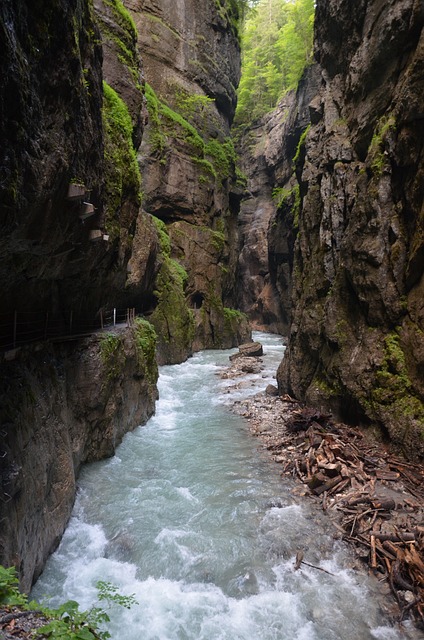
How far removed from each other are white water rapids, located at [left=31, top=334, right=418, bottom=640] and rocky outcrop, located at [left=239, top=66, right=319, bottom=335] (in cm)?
3367

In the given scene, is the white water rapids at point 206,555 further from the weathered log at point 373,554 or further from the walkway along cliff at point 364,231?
the walkway along cliff at point 364,231

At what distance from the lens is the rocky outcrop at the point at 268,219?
43.4 meters

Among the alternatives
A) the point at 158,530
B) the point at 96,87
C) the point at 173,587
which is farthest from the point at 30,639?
the point at 96,87

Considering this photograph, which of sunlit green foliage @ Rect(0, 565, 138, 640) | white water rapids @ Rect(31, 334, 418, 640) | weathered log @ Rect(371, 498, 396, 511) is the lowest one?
white water rapids @ Rect(31, 334, 418, 640)

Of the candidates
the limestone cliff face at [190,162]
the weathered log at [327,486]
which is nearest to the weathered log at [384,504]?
the weathered log at [327,486]

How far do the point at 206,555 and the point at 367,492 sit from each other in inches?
152

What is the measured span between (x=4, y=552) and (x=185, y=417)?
10375mm

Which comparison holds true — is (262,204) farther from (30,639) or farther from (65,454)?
(30,639)

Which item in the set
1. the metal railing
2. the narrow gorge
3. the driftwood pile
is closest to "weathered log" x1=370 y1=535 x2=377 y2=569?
the driftwood pile

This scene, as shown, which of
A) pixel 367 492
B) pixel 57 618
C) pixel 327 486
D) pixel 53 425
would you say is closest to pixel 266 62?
pixel 327 486

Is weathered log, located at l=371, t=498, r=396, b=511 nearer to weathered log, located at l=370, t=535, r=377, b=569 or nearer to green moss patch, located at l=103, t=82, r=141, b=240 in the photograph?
weathered log, located at l=370, t=535, r=377, b=569

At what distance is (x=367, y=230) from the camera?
12180 millimetres

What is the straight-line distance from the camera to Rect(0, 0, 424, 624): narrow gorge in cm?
487

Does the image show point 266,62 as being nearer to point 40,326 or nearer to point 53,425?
point 40,326
